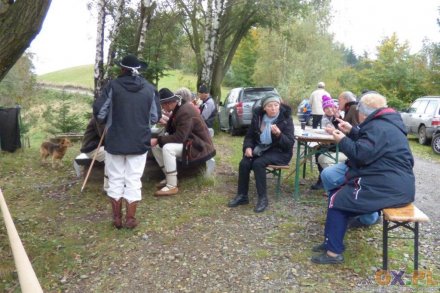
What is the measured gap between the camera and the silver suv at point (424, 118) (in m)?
13.0

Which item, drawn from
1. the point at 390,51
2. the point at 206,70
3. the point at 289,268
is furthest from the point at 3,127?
the point at 390,51

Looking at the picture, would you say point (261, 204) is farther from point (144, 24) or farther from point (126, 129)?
point (144, 24)

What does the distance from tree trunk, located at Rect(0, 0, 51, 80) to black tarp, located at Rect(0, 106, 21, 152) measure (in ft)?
18.0

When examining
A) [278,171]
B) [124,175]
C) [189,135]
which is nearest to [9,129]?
[189,135]

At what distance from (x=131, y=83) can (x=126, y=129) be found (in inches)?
20.1

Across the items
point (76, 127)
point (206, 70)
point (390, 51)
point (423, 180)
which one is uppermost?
point (390, 51)

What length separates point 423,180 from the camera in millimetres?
7734

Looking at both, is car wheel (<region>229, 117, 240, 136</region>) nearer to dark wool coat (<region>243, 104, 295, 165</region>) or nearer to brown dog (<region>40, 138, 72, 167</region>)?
brown dog (<region>40, 138, 72, 167</region>)

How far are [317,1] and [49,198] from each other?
43.7ft

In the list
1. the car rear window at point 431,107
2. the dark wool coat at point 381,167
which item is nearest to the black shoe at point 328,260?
the dark wool coat at point 381,167

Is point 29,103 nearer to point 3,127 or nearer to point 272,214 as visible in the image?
point 3,127

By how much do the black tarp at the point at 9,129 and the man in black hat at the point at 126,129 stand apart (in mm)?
5017

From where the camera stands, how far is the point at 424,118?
13.5 m

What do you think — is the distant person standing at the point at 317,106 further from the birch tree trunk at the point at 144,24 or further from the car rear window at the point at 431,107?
the birch tree trunk at the point at 144,24
